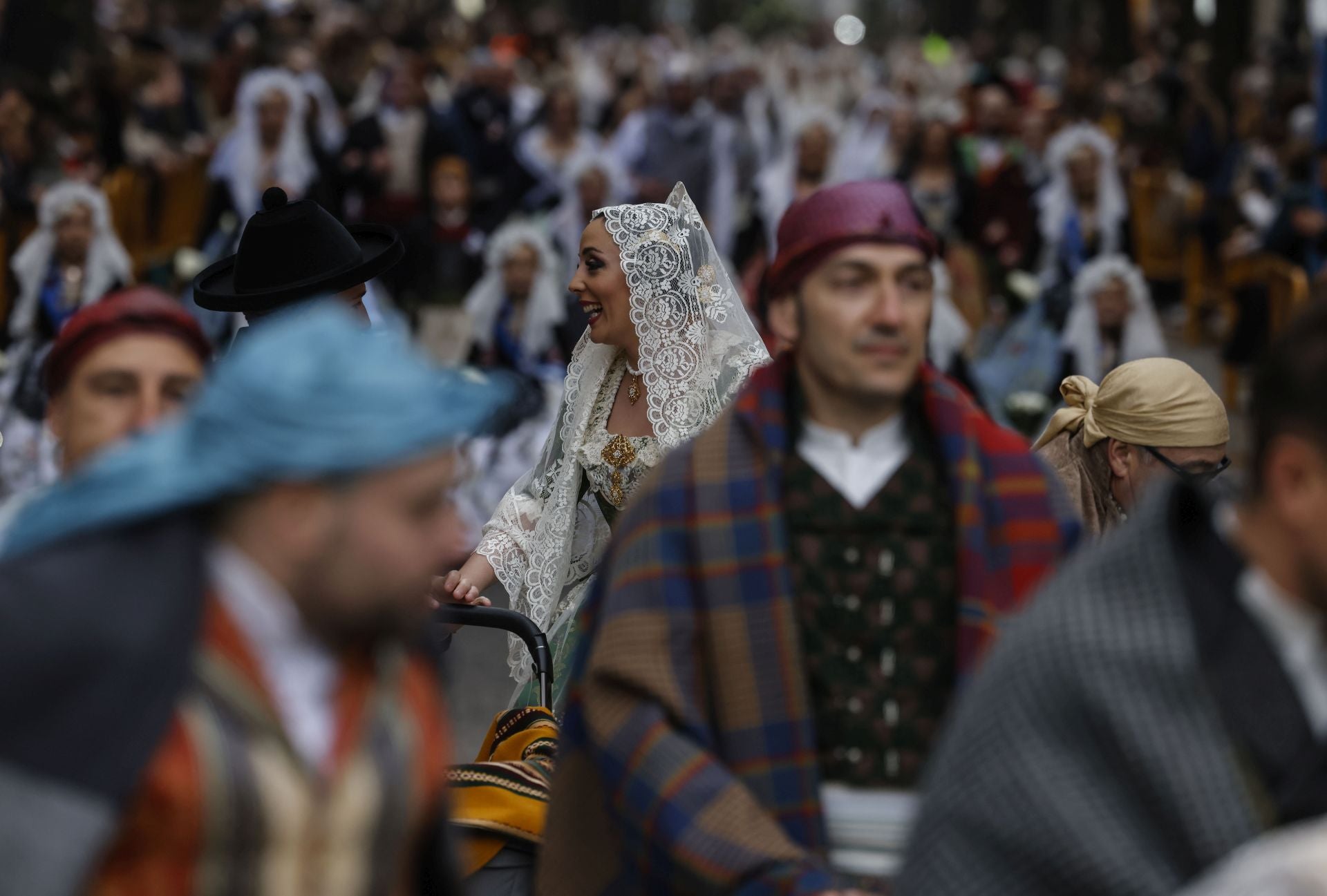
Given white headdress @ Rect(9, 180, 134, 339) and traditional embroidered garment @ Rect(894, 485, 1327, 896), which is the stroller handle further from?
white headdress @ Rect(9, 180, 134, 339)

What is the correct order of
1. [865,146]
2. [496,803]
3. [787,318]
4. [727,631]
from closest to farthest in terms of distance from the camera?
1. [727,631]
2. [787,318]
3. [496,803]
4. [865,146]

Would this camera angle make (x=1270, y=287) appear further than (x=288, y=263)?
Yes

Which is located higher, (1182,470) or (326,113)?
(326,113)

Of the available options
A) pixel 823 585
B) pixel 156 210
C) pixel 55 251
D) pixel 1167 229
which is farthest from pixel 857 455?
pixel 1167 229

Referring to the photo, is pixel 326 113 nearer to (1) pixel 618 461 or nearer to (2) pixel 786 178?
(2) pixel 786 178

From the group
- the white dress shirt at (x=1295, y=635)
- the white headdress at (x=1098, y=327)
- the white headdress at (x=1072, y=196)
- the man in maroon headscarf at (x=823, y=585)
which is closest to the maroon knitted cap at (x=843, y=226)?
the man in maroon headscarf at (x=823, y=585)

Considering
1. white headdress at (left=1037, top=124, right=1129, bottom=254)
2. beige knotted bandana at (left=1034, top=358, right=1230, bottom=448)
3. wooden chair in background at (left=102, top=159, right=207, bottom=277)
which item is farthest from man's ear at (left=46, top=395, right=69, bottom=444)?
wooden chair in background at (left=102, top=159, right=207, bottom=277)

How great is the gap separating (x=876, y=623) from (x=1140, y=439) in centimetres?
158

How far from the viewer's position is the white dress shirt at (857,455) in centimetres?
301

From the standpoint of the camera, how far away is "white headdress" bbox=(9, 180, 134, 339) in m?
11.4

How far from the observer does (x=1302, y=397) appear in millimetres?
2178

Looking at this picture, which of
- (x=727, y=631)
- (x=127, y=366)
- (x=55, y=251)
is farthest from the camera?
(x=55, y=251)

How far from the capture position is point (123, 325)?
2.61 metres

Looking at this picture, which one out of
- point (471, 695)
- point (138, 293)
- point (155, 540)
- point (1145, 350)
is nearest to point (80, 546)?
point (155, 540)
